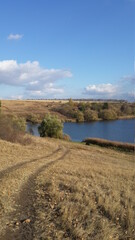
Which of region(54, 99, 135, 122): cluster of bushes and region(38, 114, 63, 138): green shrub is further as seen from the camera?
region(54, 99, 135, 122): cluster of bushes

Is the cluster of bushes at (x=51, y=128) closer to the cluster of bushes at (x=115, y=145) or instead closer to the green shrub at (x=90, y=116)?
the cluster of bushes at (x=115, y=145)

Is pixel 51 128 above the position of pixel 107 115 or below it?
below

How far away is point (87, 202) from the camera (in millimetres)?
8922

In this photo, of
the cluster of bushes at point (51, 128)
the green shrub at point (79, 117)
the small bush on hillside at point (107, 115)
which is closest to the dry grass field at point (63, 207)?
the cluster of bushes at point (51, 128)

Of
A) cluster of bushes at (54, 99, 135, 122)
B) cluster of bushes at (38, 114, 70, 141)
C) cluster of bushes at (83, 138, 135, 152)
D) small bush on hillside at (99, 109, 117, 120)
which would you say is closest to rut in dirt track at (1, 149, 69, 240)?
cluster of bushes at (83, 138, 135, 152)

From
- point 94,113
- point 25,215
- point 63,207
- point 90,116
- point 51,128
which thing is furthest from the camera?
point 94,113

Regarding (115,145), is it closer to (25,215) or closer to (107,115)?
(25,215)

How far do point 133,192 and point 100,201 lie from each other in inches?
107

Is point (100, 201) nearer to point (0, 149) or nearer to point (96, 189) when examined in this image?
point (96, 189)

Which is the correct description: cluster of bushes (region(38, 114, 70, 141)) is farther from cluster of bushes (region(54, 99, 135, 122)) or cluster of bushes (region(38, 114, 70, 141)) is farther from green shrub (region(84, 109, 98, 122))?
green shrub (region(84, 109, 98, 122))

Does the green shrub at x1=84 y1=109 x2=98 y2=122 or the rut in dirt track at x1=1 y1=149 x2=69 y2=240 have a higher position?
the rut in dirt track at x1=1 y1=149 x2=69 y2=240

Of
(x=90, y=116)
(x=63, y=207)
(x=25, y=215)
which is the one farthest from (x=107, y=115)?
(x=25, y=215)

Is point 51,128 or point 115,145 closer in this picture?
point 115,145

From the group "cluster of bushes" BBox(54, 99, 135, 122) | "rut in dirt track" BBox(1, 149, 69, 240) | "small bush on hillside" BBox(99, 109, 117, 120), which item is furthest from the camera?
"small bush on hillside" BBox(99, 109, 117, 120)
